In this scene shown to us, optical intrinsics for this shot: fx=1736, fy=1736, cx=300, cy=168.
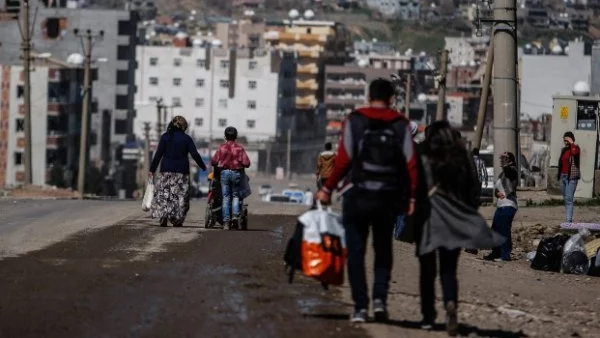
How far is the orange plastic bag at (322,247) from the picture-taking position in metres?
12.6

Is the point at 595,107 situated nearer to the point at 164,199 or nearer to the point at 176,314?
the point at 164,199

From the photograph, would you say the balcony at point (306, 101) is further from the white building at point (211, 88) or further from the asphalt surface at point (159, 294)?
the asphalt surface at point (159, 294)

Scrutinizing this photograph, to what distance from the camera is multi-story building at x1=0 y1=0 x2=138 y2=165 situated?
138000 millimetres

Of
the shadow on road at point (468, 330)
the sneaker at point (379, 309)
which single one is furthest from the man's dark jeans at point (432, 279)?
the sneaker at point (379, 309)

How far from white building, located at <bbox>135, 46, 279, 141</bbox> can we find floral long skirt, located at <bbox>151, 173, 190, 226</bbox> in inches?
5455

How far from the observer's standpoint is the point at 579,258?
21609 mm

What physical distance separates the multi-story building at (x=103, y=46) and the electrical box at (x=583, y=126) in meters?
94.6

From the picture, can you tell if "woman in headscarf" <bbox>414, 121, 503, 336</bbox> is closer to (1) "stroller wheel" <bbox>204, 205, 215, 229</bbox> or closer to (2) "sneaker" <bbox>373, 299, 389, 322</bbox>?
(2) "sneaker" <bbox>373, 299, 389, 322</bbox>

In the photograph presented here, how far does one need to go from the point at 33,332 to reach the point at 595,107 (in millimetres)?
30206

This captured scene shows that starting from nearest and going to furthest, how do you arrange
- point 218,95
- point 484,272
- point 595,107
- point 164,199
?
point 484,272, point 164,199, point 595,107, point 218,95

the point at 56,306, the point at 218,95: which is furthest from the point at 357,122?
the point at 218,95

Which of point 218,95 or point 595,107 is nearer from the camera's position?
point 595,107

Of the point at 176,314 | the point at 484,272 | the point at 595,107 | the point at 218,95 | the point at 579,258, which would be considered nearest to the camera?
the point at 176,314

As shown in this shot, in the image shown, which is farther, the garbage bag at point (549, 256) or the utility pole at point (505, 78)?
the utility pole at point (505, 78)
